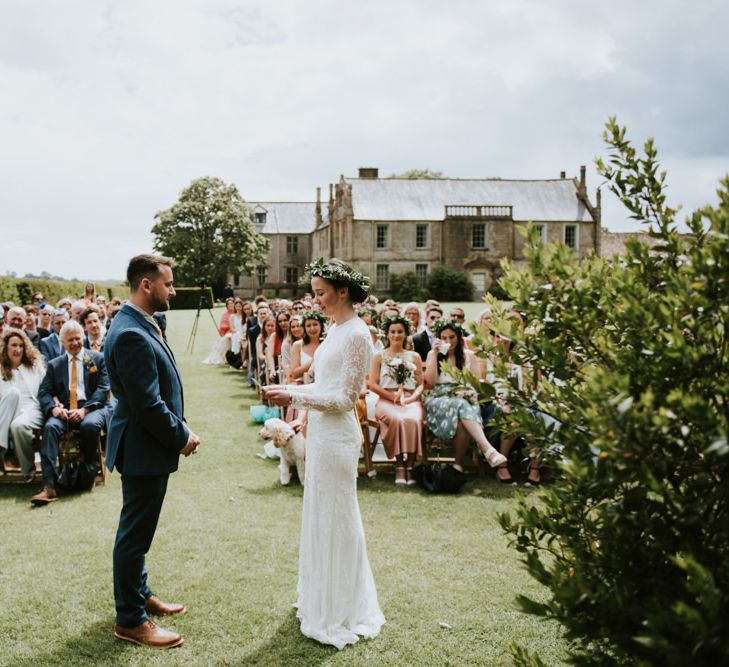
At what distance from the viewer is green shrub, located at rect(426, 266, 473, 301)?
51.4m

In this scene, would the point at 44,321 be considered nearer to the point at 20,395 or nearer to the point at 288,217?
the point at 20,395

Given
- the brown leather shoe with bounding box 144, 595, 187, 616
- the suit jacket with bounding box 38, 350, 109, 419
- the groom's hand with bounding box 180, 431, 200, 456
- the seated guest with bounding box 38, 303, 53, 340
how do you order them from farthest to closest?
the seated guest with bounding box 38, 303, 53, 340, the suit jacket with bounding box 38, 350, 109, 419, the brown leather shoe with bounding box 144, 595, 187, 616, the groom's hand with bounding box 180, 431, 200, 456

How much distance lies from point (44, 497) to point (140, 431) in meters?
3.86

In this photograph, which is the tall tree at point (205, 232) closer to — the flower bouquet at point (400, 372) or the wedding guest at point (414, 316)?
the wedding guest at point (414, 316)

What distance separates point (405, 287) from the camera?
2063 inches

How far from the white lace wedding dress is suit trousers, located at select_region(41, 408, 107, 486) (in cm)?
433

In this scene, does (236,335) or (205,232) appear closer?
(236,335)

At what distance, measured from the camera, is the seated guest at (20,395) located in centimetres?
787

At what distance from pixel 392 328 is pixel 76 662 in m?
5.56

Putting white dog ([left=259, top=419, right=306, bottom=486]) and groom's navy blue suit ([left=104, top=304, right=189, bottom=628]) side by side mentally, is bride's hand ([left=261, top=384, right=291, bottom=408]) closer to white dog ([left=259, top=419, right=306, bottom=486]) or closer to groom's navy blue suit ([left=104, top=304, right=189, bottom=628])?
groom's navy blue suit ([left=104, top=304, right=189, bottom=628])

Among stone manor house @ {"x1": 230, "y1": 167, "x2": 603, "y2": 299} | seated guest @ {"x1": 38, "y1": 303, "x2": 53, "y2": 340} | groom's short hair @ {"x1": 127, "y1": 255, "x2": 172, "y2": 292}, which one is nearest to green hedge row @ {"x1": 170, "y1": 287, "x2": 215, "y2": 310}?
stone manor house @ {"x1": 230, "y1": 167, "x2": 603, "y2": 299}

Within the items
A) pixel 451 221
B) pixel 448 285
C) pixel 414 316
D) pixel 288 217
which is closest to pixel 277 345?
pixel 414 316

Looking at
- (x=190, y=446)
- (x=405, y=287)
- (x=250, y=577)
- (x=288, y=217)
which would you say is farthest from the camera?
(x=288, y=217)

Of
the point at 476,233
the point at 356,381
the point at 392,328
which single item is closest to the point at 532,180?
the point at 476,233
